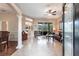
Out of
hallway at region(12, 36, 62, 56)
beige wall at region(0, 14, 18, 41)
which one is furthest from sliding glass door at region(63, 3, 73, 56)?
beige wall at region(0, 14, 18, 41)

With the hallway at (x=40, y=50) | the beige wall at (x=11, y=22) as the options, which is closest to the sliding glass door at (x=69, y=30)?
the hallway at (x=40, y=50)

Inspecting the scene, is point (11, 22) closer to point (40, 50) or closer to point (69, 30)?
point (40, 50)

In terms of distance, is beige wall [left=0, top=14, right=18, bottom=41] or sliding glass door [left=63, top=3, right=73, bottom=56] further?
beige wall [left=0, top=14, right=18, bottom=41]

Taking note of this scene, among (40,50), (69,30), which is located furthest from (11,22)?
(69,30)

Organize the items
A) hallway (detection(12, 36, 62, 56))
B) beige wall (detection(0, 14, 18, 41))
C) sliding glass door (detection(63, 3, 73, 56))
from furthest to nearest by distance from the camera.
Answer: beige wall (detection(0, 14, 18, 41)), hallway (detection(12, 36, 62, 56)), sliding glass door (detection(63, 3, 73, 56))

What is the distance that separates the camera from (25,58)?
6.01 ft

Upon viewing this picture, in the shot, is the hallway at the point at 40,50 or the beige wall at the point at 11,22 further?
the beige wall at the point at 11,22

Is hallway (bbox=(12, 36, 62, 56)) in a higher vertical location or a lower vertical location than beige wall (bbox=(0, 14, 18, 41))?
lower

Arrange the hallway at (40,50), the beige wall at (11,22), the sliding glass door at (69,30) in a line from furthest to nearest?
1. the beige wall at (11,22)
2. the hallway at (40,50)
3. the sliding glass door at (69,30)

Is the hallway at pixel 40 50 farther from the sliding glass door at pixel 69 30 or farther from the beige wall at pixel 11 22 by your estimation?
the beige wall at pixel 11 22

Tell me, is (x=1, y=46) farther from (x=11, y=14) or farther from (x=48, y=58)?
(x=48, y=58)

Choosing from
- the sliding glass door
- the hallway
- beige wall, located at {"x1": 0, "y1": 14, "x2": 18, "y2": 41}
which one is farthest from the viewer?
beige wall, located at {"x1": 0, "y1": 14, "x2": 18, "y2": 41}

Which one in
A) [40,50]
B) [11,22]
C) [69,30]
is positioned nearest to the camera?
[69,30]

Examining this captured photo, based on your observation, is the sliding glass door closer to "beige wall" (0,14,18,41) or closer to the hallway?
the hallway
